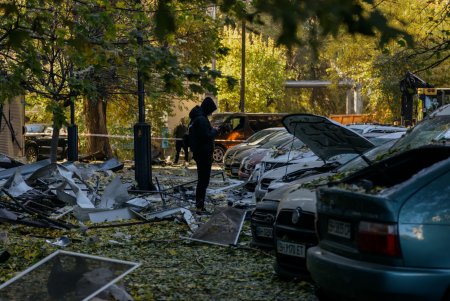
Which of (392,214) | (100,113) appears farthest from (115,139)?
(392,214)

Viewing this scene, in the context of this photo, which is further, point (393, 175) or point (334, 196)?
point (393, 175)

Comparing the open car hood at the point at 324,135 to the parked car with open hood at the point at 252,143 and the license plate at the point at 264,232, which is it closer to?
the license plate at the point at 264,232

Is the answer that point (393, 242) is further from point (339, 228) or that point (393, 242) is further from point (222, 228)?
point (222, 228)

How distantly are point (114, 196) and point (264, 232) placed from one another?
5028 millimetres

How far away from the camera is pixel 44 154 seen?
34.3 metres

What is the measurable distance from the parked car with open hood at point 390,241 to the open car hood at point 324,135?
141 inches

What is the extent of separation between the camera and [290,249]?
7.94 metres

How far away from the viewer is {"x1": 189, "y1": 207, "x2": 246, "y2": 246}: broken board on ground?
10773mm

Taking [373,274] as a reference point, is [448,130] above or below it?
above

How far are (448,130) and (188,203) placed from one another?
23.9ft

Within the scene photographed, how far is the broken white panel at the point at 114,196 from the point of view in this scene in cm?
1374

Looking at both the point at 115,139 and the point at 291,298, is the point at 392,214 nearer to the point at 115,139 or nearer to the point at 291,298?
the point at 291,298

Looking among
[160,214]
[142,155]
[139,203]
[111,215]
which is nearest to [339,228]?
[160,214]

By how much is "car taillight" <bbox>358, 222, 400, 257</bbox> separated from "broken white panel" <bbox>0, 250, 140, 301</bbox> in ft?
7.11
